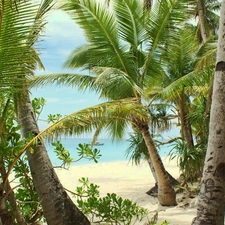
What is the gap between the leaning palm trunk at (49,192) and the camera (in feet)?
15.7

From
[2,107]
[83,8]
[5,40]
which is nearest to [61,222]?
[2,107]

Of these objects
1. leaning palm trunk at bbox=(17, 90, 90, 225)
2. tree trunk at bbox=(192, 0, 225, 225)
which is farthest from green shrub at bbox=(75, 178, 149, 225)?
tree trunk at bbox=(192, 0, 225, 225)

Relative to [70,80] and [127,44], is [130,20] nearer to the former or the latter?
[127,44]

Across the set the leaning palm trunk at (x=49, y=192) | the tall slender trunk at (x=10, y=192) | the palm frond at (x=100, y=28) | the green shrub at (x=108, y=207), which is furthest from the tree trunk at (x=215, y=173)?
the palm frond at (x=100, y=28)

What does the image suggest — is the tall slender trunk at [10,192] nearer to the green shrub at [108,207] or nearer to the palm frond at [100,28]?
the green shrub at [108,207]

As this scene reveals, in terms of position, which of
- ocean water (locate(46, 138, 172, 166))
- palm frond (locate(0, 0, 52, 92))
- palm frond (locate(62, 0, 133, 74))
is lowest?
ocean water (locate(46, 138, 172, 166))

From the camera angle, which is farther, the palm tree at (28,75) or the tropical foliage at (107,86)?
the tropical foliage at (107,86)

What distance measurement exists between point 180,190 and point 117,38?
4.90 metres

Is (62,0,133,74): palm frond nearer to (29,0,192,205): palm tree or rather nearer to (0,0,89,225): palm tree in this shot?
(29,0,192,205): palm tree

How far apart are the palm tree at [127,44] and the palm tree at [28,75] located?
3.93 meters

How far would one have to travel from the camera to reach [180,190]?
11281mm

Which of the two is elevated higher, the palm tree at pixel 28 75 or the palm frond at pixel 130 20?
the palm frond at pixel 130 20

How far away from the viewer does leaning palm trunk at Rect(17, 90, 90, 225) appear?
15.7 ft

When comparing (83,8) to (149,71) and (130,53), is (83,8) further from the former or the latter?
(149,71)
